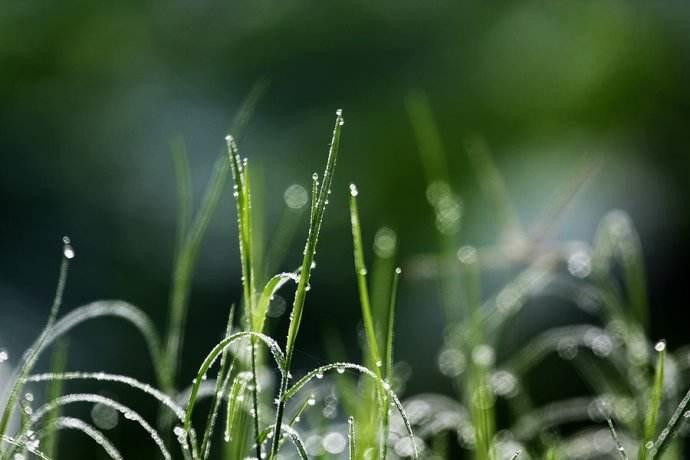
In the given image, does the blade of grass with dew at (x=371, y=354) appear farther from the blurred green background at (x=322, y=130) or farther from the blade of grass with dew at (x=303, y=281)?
the blurred green background at (x=322, y=130)

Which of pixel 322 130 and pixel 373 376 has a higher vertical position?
pixel 322 130

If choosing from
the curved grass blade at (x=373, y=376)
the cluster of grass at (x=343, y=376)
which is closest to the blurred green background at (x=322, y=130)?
the cluster of grass at (x=343, y=376)

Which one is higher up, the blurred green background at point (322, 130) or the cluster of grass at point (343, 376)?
the blurred green background at point (322, 130)

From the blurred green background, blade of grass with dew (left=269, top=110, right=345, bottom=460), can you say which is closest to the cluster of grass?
blade of grass with dew (left=269, top=110, right=345, bottom=460)

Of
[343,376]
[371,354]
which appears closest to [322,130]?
[343,376]

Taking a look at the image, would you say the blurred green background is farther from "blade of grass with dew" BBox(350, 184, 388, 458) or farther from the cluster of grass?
"blade of grass with dew" BBox(350, 184, 388, 458)

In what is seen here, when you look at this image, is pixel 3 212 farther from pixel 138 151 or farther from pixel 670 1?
pixel 670 1

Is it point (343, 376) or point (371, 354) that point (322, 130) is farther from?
point (371, 354)

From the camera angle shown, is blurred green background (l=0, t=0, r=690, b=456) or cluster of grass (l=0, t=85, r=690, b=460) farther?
blurred green background (l=0, t=0, r=690, b=456)
